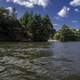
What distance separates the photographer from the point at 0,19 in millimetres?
77750

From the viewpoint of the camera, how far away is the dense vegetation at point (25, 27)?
80500 millimetres

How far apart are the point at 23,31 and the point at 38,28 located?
30.3 ft

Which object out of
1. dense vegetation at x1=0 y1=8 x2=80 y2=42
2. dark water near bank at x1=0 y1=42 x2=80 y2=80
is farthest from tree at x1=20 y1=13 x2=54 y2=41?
dark water near bank at x1=0 y1=42 x2=80 y2=80

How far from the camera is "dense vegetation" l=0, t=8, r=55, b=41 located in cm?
8050

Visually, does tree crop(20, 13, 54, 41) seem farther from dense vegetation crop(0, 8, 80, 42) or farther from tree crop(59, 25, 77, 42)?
tree crop(59, 25, 77, 42)

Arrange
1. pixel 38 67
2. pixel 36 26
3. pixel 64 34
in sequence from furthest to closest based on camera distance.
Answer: pixel 64 34
pixel 36 26
pixel 38 67

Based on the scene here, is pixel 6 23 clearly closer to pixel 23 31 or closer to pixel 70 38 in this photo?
pixel 23 31

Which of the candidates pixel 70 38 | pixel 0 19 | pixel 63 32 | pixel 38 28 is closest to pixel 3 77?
pixel 0 19

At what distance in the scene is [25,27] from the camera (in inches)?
3765

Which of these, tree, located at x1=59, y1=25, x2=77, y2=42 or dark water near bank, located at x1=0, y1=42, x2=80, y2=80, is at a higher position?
tree, located at x1=59, y1=25, x2=77, y2=42

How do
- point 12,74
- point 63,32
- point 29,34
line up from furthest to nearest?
1. point 63,32
2. point 29,34
3. point 12,74

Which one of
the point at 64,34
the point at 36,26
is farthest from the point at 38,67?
the point at 64,34

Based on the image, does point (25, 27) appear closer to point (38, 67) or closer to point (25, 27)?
point (25, 27)

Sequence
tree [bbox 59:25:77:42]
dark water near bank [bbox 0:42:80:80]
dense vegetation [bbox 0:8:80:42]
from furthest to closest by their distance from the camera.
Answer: tree [bbox 59:25:77:42], dense vegetation [bbox 0:8:80:42], dark water near bank [bbox 0:42:80:80]
